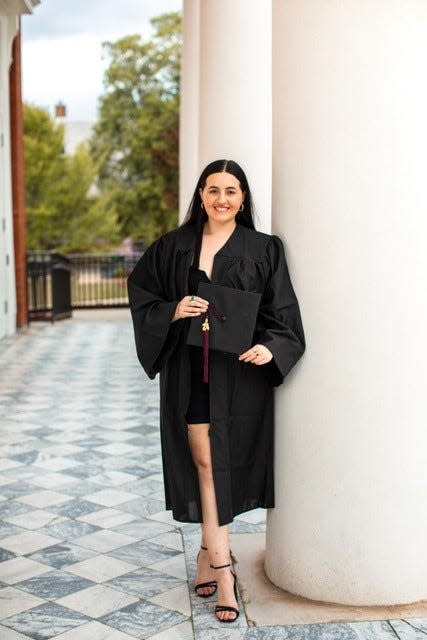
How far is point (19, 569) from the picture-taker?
4531 mm

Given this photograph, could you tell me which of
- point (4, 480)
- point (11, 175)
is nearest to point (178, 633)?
point (4, 480)

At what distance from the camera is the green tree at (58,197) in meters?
37.2

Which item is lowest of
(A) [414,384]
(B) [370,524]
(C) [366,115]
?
(B) [370,524]

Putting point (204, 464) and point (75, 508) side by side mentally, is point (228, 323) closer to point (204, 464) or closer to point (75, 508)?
point (204, 464)

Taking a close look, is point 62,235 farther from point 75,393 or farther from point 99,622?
point 99,622

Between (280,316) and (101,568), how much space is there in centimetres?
152

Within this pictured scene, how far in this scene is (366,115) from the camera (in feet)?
12.2

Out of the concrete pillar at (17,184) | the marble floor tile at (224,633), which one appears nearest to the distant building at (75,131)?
the concrete pillar at (17,184)

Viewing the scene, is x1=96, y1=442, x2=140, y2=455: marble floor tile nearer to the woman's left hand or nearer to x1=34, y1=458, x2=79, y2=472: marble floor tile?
x1=34, y1=458, x2=79, y2=472: marble floor tile

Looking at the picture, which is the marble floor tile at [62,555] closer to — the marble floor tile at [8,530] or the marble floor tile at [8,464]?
the marble floor tile at [8,530]

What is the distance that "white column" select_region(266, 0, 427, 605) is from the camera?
3.72 metres

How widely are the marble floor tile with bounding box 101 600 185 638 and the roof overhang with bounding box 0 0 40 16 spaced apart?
1121cm

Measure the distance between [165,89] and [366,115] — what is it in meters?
34.2

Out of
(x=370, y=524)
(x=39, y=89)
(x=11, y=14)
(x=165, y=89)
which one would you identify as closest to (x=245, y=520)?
(x=370, y=524)
